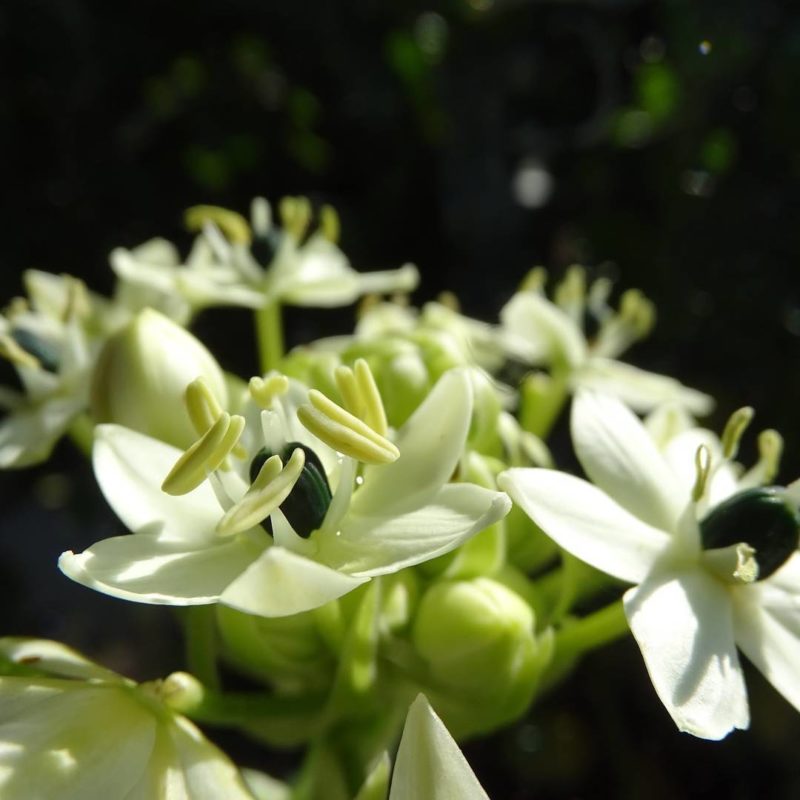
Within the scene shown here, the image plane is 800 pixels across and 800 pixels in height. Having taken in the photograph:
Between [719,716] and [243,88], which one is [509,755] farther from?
[243,88]

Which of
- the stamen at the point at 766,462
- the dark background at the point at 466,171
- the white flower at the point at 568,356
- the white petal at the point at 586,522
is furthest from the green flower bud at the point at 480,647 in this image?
the dark background at the point at 466,171

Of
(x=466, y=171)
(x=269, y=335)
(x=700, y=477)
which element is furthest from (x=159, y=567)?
(x=466, y=171)

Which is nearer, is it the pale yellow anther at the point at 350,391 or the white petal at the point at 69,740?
the white petal at the point at 69,740

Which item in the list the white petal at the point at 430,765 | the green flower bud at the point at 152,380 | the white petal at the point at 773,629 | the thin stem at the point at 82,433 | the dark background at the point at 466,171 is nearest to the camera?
the white petal at the point at 430,765

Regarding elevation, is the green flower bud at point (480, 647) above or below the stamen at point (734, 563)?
below

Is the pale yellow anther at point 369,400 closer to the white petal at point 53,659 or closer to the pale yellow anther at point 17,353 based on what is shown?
the white petal at point 53,659

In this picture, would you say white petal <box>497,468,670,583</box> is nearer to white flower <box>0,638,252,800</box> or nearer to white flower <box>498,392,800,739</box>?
white flower <box>498,392,800,739</box>

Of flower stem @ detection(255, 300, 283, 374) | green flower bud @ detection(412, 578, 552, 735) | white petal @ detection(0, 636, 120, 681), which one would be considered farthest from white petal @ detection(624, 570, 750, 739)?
flower stem @ detection(255, 300, 283, 374)

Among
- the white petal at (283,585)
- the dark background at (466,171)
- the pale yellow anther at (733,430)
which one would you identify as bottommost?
the dark background at (466,171)
